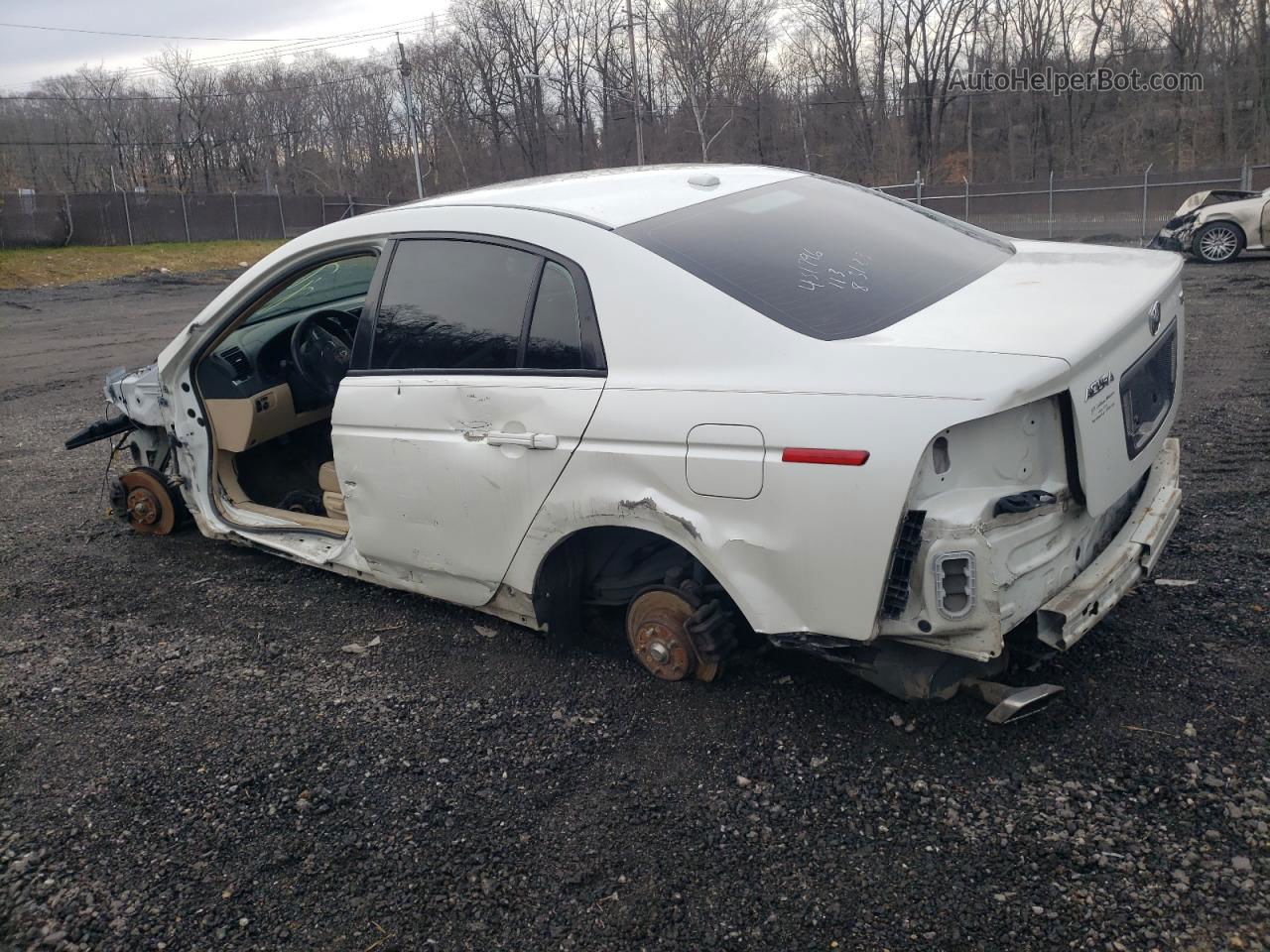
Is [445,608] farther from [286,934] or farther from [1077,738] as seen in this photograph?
[1077,738]

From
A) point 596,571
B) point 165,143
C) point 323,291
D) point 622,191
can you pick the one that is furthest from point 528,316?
point 165,143

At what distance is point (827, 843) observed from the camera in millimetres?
2641

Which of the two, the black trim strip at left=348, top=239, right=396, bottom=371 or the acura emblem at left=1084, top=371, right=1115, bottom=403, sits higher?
the black trim strip at left=348, top=239, right=396, bottom=371

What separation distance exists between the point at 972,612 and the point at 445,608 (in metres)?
2.44

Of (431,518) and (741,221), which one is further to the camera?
(431,518)

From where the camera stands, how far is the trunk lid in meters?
2.71

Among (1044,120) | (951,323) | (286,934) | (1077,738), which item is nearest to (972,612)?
(1077,738)

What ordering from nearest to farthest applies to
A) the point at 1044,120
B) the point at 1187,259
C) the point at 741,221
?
the point at 741,221, the point at 1187,259, the point at 1044,120

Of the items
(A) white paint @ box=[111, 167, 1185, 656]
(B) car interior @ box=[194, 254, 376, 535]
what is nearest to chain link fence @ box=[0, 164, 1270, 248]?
(B) car interior @ box=[194, 254, 376, 535]

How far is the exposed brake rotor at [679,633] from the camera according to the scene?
3.20 meters

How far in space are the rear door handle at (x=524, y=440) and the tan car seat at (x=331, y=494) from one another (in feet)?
5.80

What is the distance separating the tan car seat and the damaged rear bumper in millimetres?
3378

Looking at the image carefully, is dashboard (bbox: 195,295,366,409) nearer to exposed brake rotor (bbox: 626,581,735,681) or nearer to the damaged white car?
exposed brake rotor (bbox: 626,581,735,681)

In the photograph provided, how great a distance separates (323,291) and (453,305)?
201cm
